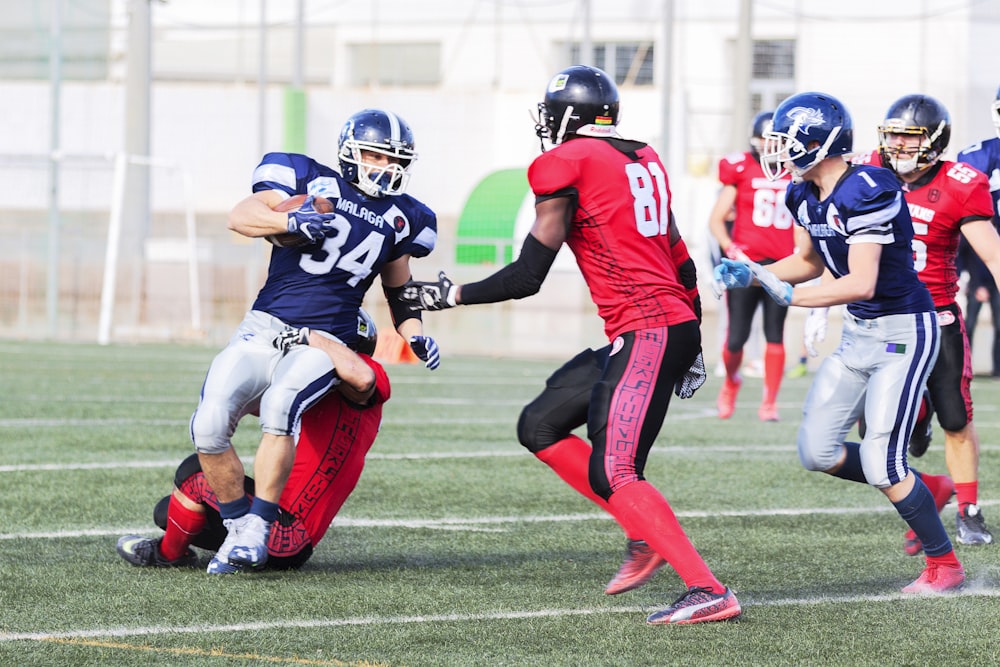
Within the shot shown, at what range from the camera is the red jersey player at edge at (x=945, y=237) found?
5750 millimetres

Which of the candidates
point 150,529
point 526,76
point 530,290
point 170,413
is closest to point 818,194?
point 530,290

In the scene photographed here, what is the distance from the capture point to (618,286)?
182 inches

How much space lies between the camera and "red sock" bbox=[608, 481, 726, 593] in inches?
173

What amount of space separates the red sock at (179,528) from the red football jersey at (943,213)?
2807 millimetres

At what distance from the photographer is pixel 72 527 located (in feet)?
18.7

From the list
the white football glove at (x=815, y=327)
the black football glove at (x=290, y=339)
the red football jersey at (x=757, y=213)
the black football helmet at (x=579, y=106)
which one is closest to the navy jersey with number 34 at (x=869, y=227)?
the black football helmet at (x=579, y=106)

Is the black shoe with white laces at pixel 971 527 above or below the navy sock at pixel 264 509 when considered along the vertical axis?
below

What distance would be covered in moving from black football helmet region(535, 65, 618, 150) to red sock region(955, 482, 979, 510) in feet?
7.68

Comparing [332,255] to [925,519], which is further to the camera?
[332,255]

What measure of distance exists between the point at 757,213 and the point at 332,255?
222 inches

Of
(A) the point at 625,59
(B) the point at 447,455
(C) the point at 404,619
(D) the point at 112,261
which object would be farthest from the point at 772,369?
(A) the point at 625,59

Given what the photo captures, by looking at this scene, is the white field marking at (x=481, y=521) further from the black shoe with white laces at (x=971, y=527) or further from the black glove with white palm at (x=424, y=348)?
the black glove with white palm at (x=424, y=348)

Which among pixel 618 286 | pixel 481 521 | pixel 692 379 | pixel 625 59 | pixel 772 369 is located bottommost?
pixel 481 521

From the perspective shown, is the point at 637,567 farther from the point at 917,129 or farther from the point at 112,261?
the point at 112,261
